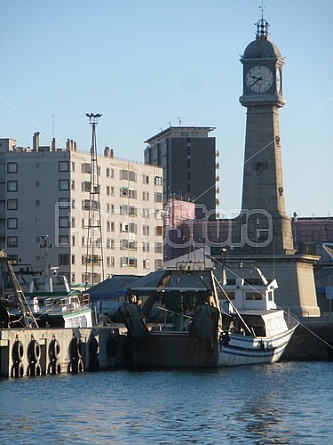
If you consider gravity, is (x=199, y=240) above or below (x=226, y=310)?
above

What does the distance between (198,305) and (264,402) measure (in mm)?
14961

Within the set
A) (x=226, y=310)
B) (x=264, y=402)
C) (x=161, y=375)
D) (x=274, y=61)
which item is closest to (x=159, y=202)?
(x=274, y=61)

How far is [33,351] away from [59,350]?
3.01m

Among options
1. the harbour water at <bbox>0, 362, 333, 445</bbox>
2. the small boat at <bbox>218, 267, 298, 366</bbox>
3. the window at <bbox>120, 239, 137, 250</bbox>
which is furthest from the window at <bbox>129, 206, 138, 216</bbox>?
the harbour water at <bbox>0, 362, 333, 445</bbox>

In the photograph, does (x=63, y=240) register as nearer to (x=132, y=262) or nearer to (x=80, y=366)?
(x=132, y=262)

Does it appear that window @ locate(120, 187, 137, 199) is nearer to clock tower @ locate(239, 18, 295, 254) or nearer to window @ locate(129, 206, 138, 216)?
window @ locate(129, 206, 138, 216)

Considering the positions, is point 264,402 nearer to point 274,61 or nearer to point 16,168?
point 274,61

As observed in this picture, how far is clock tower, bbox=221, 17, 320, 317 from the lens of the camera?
85.7m

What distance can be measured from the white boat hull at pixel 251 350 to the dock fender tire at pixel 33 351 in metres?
10.6

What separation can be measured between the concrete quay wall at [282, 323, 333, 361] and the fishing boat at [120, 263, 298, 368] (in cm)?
655

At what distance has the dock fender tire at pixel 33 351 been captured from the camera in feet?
180

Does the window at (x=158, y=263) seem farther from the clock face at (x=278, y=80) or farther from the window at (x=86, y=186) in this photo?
the clock face at (x=278, y=80)

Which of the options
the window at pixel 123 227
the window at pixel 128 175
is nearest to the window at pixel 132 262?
the window at pixel 123 227

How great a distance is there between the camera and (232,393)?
50.9 m
